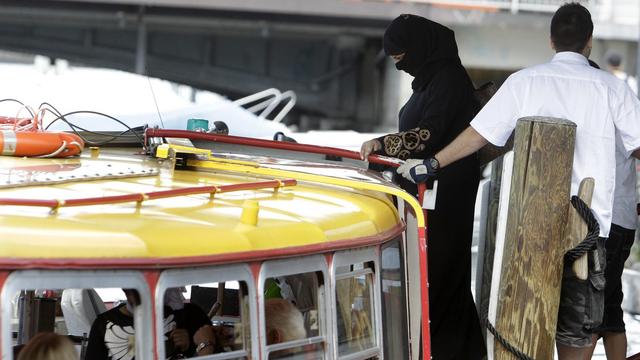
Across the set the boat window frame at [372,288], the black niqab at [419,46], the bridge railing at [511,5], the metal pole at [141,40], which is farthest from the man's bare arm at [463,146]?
the metal pole at [141,40]

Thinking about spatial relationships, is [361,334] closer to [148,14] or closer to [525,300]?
[525,300]

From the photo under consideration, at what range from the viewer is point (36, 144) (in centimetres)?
473

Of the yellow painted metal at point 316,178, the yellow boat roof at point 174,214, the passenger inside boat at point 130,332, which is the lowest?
the passenger inside boat at point 130,332

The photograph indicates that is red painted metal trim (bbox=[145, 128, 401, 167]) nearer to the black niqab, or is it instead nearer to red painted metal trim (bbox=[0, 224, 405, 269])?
the black niqab

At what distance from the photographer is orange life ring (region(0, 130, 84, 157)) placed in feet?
15.4

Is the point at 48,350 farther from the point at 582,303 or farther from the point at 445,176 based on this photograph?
the point at 445,176

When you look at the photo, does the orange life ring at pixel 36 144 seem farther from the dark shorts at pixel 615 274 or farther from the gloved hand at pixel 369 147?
the dark shorts at pixel 615 274

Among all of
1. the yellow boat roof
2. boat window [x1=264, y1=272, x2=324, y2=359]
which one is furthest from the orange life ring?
boat window [x1=264, y1=272, x2=324, y2=359]

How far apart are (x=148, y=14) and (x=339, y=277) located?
2626cm

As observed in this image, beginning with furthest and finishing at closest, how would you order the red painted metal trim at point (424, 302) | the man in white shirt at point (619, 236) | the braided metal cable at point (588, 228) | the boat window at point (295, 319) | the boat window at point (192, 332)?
the man in white shirt at point (619, 236) → the braided metal cable at point (588, 228) → the red painted metal trim at point (424, 302) → the boat window at point (192, 332) → the boat window at point (295, 319)

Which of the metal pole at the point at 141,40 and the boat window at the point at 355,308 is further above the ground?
the metal pole at the point at 141,40

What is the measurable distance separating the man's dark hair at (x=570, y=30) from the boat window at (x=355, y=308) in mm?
1722

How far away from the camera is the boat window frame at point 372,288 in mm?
4031

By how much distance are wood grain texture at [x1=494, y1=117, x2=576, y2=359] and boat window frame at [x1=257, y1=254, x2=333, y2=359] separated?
4.09 ft
